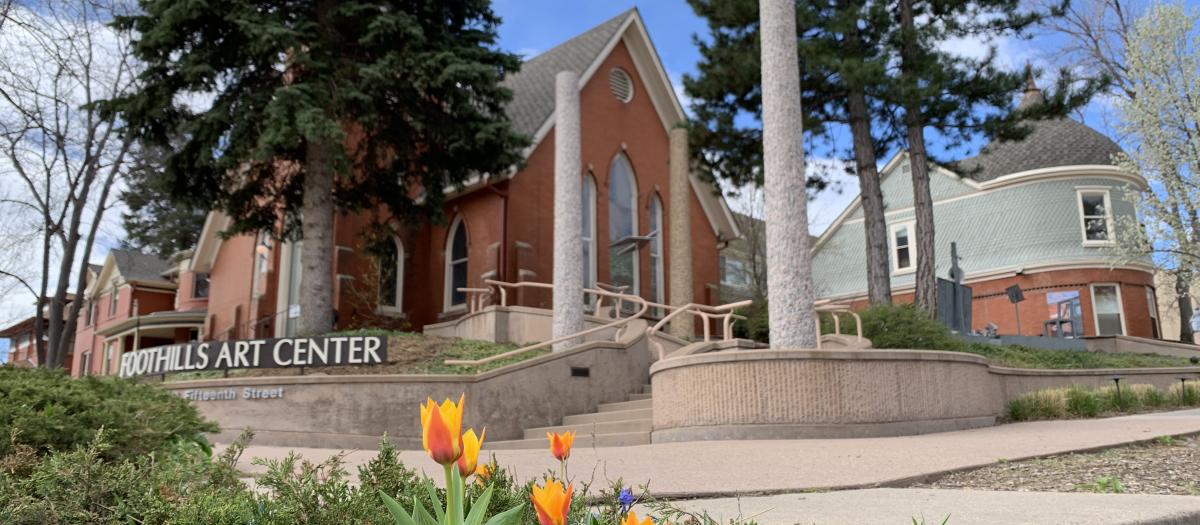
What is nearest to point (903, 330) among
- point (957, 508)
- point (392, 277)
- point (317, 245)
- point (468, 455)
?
point (317, 245)

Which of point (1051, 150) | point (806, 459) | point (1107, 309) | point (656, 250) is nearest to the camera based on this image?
point (806, 459)

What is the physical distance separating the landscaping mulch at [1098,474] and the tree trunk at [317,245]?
13.8 m

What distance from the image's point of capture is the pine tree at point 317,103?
659 inches

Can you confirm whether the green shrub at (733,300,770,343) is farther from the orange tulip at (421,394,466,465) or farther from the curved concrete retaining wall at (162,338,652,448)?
the orange tulip at (421,394,466,465)

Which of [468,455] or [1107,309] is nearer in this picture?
[468,455]

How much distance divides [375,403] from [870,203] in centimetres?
1158

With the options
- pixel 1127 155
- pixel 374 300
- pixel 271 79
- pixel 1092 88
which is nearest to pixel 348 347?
pixel 271 79

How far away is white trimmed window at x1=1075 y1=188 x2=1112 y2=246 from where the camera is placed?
3048 centimetres

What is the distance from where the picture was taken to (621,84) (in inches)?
1049

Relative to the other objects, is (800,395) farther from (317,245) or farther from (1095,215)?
(1095,215)

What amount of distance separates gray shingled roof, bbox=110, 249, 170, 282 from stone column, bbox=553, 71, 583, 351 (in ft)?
103

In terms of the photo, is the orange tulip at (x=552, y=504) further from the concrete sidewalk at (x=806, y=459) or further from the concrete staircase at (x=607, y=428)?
the concrete staircase at (x=607, y=428)

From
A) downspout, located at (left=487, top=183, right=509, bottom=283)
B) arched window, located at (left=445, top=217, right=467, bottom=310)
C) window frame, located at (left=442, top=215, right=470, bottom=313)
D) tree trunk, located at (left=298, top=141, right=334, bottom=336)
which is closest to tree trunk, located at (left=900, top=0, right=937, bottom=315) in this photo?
downspout, located at (left=487, top=183, right=509, bottom=283)

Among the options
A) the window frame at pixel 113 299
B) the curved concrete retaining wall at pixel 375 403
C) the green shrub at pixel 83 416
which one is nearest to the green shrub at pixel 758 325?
the curved concrete retaining wall at pixel 375 403
